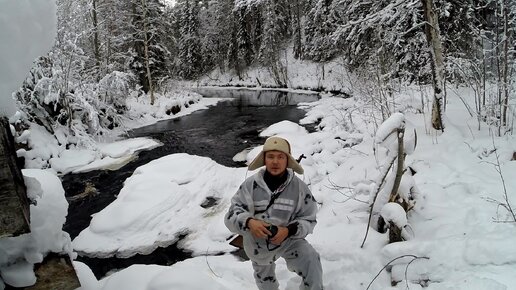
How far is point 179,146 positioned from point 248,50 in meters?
25.5

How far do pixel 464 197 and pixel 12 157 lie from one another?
12.6ft

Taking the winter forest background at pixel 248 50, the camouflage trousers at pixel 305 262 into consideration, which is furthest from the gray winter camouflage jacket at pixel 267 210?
the winter forest background at pixel 248 50

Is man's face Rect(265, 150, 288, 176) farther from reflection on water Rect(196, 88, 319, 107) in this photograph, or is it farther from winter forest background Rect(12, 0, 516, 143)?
reflection on water Rect(196, 88, 319, 107)

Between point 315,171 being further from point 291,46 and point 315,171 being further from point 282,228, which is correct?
point 291,46

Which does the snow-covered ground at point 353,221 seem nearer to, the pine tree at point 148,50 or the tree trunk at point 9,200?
the tree trunk at point 9,200

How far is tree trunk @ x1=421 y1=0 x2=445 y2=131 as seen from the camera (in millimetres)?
5195

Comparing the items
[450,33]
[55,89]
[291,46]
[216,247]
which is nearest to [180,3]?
[291,46]

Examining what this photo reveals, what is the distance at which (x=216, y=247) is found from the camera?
4246mm

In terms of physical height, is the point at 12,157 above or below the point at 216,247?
above

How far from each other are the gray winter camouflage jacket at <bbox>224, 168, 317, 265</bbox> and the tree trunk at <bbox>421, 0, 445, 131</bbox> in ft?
12.9

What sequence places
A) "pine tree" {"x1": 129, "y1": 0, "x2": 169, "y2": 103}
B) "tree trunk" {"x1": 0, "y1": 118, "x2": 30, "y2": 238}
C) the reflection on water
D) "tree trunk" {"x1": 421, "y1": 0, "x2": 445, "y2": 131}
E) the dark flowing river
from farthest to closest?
the reflection on water
"pine tree" {"x1": 129, "y1": 0, "x2": 169, "y2": 103}
"tree trunk" {"x1": 421, "y1": 0, "x2": 445, "y2": 131}
the dark flowing river
"tree trunk" {"x1": 0, "y1": 118, "x2": 30, "y2": 238}

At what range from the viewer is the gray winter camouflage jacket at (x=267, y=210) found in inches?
96.5

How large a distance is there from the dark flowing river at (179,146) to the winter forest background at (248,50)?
89.0 inches

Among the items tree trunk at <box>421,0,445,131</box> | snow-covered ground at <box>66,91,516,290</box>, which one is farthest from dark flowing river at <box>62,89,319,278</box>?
tree trunk at <box>421,0,445,131</box>
